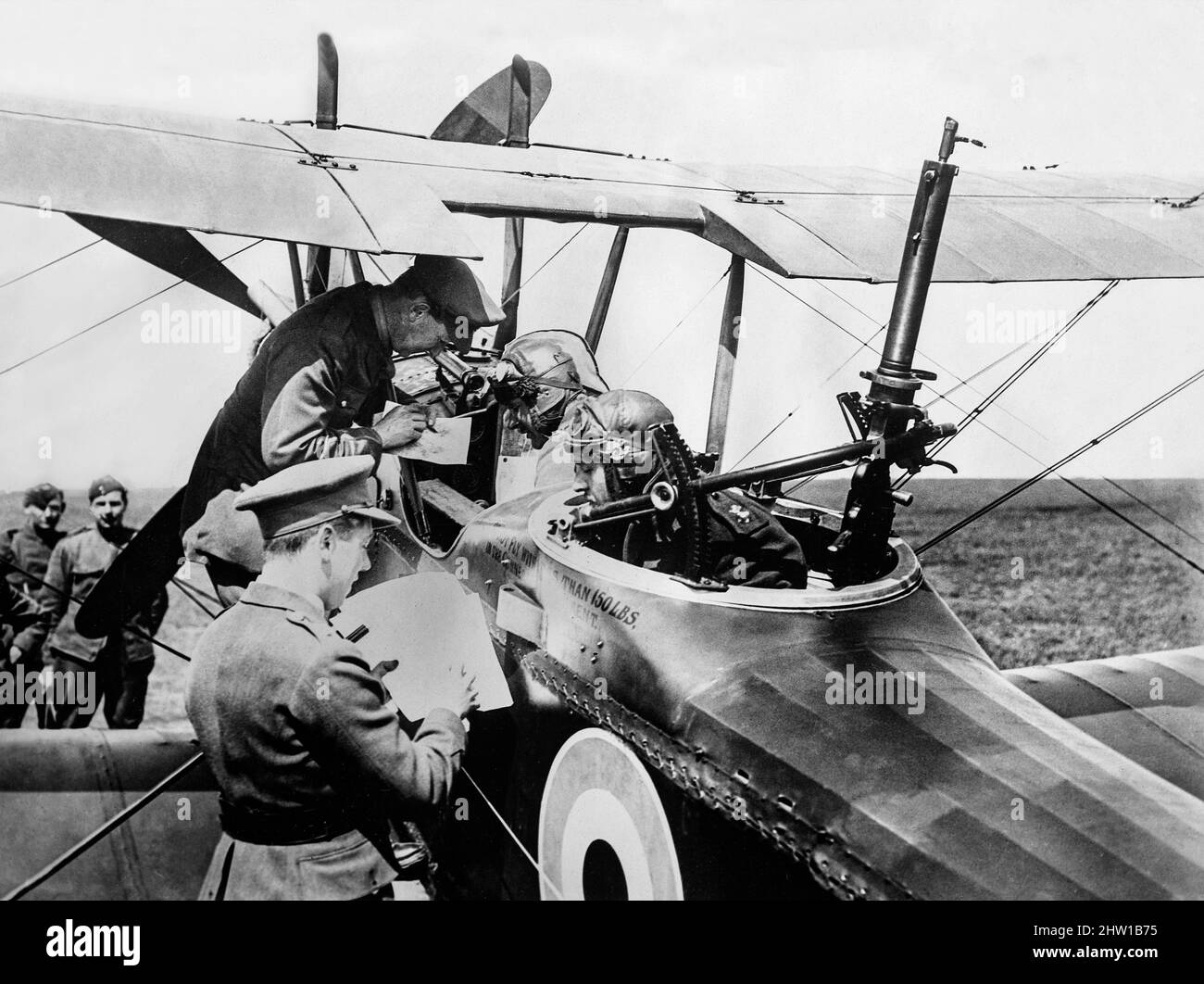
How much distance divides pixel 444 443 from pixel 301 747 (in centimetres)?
149

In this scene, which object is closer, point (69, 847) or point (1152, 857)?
point (1152, 857)

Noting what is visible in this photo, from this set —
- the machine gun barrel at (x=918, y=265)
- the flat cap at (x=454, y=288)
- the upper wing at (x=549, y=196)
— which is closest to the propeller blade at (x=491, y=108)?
the upper wing at (x=549, y=196)

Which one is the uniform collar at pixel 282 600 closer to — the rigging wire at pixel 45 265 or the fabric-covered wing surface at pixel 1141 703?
the rigging wire at pixel 45 265

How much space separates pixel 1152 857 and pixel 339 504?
217cm

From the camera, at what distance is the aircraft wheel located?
2.56m

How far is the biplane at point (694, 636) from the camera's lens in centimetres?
221

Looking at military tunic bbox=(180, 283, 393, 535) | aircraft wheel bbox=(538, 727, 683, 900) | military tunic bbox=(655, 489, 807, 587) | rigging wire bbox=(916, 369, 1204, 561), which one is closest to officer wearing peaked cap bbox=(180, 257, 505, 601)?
military tunic bbox=(180, 283, 393, 535)

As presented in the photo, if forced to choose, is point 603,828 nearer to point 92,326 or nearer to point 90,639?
point 90,639

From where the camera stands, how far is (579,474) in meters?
2.97

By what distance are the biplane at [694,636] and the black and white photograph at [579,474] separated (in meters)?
0.01

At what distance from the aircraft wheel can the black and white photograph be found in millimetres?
13

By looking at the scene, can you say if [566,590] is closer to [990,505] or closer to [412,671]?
[412,671]
